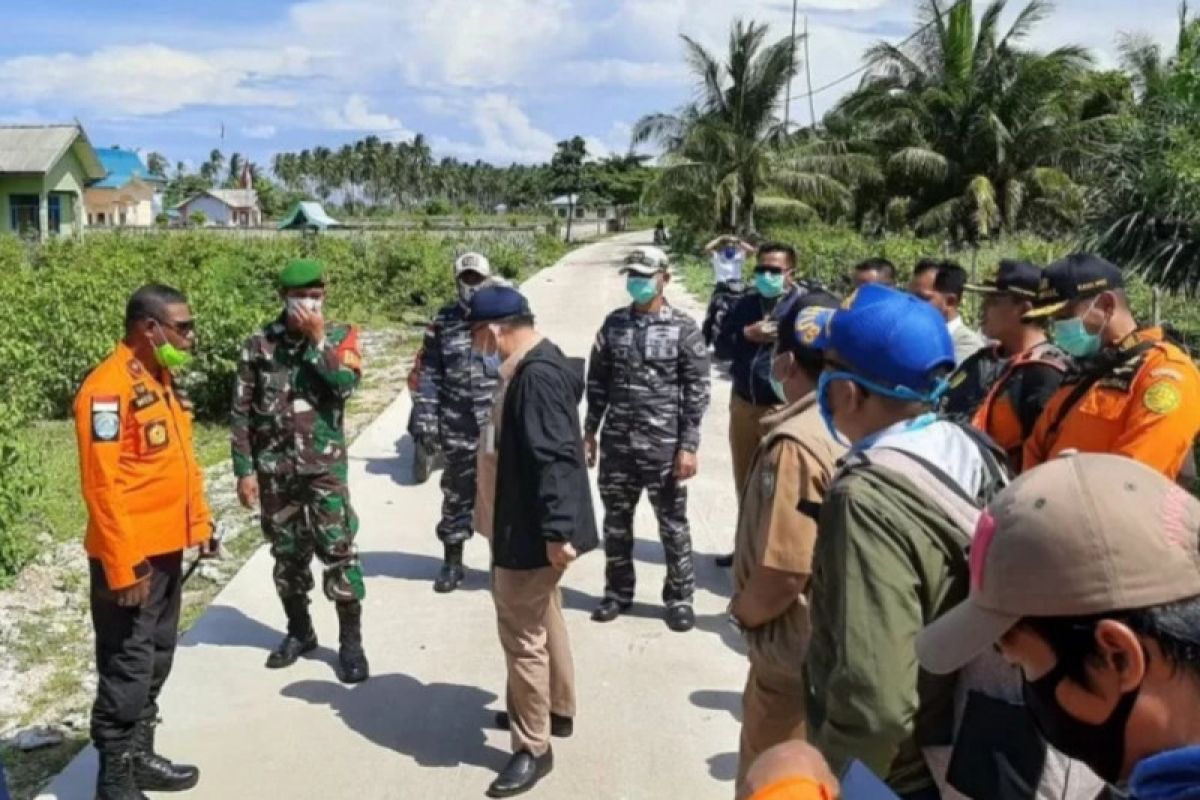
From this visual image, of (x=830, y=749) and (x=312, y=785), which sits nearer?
(x=830, y=749)

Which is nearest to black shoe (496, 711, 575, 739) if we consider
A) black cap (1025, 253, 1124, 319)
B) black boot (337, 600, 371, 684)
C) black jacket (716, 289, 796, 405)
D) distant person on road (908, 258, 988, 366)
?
black boot (337, 600, 371, 684)

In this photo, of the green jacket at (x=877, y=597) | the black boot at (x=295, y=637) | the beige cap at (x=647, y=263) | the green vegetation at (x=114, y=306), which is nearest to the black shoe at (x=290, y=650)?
the black boot at (x=295, y=637)

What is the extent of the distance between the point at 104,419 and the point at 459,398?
2.97 metres

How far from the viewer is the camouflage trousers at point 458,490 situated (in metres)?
6.32

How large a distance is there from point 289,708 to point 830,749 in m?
3.29

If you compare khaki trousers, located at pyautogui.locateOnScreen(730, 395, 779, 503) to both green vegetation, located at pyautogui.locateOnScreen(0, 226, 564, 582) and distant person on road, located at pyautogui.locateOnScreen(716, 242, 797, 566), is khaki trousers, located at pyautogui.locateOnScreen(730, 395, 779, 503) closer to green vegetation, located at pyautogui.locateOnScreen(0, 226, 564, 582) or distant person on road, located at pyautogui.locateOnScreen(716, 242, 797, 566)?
distant person on road, located at pyautogui.locateOnScreen(716, 242, 797, 566)

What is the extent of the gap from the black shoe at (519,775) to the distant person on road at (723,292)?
3033mm

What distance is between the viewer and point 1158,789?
3.51 ft

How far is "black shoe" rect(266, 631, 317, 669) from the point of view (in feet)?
16.9

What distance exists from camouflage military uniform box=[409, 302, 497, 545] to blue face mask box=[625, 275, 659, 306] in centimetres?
124

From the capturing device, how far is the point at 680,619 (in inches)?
220

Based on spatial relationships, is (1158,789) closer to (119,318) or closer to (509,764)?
(509,764)

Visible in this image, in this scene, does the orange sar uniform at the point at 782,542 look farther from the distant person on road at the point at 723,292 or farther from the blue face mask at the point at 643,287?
the distant person on road at the point at 723,292

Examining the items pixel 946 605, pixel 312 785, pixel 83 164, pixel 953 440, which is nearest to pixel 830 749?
pixel 946 605
